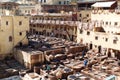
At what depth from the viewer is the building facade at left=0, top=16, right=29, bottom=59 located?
38219 millimetres

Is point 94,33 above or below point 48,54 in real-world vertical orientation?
above

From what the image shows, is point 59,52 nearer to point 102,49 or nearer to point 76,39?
point 102,49

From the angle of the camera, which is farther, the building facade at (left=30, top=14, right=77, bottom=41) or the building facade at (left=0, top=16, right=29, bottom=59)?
the building facade at (left=30, top=14, right=77, bottom=41)

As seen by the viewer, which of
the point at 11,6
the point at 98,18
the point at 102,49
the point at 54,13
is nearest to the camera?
the point at 102,49

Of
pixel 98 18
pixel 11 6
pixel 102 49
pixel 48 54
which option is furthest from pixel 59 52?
pixel 11 6

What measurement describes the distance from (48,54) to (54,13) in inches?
1004

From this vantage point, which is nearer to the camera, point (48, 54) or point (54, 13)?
point (48, 54)

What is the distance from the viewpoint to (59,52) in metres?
39.0

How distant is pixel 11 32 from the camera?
3934 centimetres

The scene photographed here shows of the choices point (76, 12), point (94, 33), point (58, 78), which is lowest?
point (58, 78)

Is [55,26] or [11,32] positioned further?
[55,26]

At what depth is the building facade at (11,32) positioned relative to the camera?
3822 centimetres

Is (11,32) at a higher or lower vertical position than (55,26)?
higher

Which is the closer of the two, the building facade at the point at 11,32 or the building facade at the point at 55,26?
the building facade at the point at 11,32
